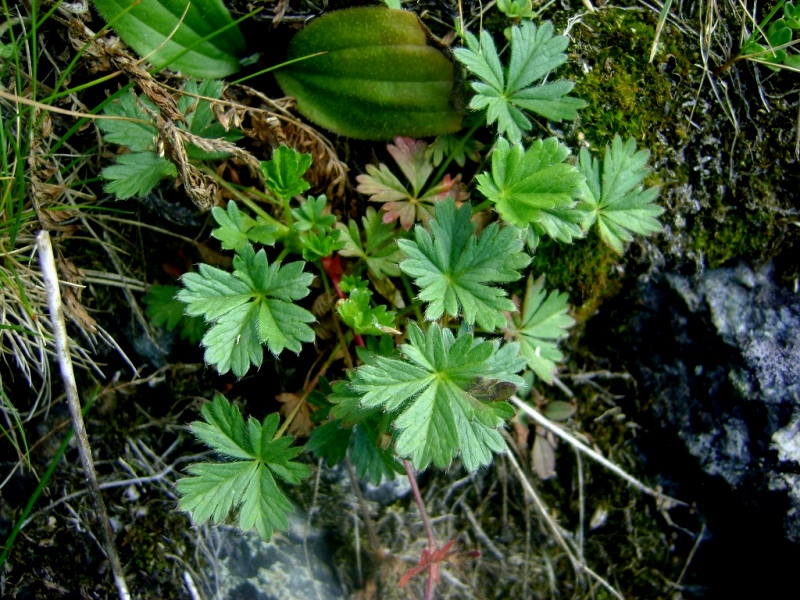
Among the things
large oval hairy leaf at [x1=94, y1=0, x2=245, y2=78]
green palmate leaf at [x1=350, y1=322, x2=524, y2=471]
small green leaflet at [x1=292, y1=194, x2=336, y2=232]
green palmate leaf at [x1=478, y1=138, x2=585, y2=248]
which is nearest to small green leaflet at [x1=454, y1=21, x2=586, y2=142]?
green palmate leaf at [x1=478, y1=138, x2=585, y2=248]

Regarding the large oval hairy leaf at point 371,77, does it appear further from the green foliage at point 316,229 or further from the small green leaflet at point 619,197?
the small green leaflet at point 619,197

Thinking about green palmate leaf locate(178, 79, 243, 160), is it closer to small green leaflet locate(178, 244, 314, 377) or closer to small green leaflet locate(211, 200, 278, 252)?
small green leaflet locate(211, 200, 278, 252)

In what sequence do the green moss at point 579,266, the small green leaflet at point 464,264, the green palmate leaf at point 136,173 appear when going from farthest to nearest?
the green moss at point 579,266, the green palmate leaf at point 136,173, the small green leaflet at point 464,264

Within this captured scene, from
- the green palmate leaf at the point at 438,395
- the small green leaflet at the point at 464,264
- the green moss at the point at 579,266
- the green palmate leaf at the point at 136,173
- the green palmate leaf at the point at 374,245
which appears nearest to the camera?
the green palmate leaf at the point at 438,395

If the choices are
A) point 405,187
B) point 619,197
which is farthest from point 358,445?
point 619,197

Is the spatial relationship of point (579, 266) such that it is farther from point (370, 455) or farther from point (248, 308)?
point (248, 308)

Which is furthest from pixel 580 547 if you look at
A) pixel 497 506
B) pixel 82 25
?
pixel 82 25

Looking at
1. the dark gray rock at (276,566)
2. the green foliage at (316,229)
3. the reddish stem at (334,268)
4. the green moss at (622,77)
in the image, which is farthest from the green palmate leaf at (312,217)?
the dark gray rock at (276,566)
